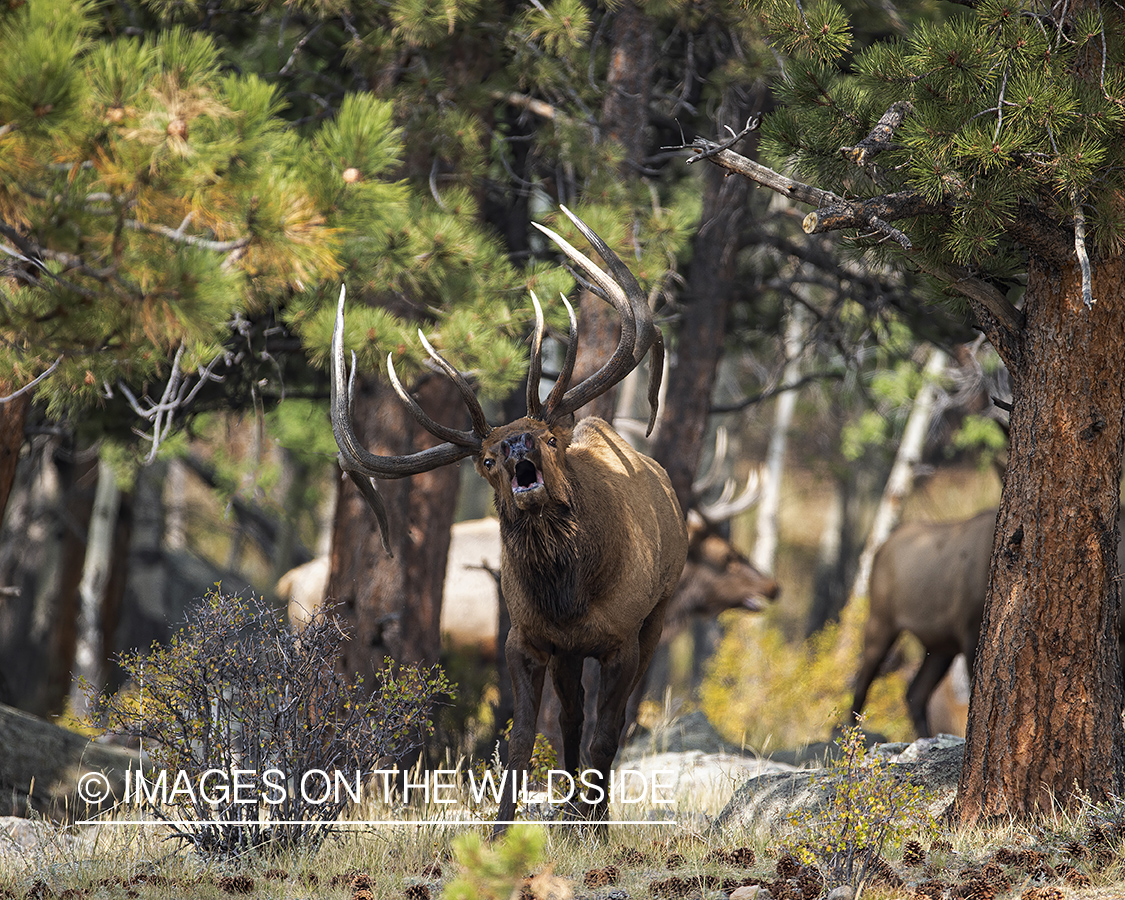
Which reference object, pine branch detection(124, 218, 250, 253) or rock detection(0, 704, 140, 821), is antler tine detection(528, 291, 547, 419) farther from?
rock detection(0, 704, 140, 821)

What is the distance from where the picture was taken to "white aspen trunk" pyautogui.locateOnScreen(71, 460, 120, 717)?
12227 mm

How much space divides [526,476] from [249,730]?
1706 millimetres

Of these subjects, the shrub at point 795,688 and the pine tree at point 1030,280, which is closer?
the pine tree at point 1030,280

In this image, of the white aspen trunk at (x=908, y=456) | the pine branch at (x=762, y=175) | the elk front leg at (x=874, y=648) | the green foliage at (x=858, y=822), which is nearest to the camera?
the green foliage at (x=858, y=822)

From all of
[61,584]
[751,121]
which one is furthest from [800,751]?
[61,584]

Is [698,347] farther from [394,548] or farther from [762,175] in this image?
[762,175]

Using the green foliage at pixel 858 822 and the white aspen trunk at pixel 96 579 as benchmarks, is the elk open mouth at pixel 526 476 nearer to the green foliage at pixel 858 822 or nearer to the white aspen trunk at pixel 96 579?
the green foliage at pixel 858 822

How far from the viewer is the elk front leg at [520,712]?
5441mm

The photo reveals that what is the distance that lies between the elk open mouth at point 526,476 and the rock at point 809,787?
1.96 m

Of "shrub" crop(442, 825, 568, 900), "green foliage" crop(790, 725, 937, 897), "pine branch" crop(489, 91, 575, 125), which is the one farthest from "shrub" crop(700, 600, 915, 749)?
"shrub" crop(442, 825, 568, 900)

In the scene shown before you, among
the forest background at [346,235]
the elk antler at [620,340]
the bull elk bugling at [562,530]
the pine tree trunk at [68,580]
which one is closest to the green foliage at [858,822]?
the bull elk bugling at [562,530]

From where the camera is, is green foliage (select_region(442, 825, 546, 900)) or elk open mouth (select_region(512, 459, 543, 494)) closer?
green foliage (select_region(442, 825, 546, 900))

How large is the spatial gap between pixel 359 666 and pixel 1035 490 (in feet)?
15.2

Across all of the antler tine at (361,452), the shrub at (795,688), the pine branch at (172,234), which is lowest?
the shrub at (795,688)
